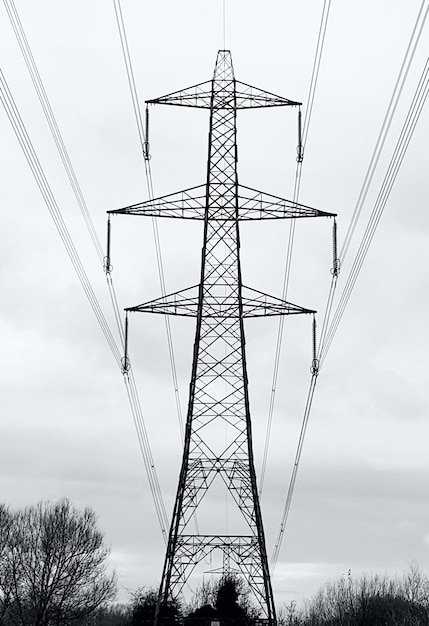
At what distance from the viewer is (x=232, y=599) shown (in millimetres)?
67438

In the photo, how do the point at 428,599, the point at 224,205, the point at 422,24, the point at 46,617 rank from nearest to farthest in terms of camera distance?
the point at 422,24 → the point at 224,205 → the point at 46,617 → the point at 428,599

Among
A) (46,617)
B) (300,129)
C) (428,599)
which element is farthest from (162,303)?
(428,599)

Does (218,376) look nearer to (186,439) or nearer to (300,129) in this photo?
(186,439)

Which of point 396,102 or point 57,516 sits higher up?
point 57,516

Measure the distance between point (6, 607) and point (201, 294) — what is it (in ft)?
157

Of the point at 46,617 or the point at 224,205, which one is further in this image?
the point at 46,617

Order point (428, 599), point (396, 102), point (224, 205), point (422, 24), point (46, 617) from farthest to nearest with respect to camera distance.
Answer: point (428, 599) → point (46, 617) → point (224, 205) → point (396, 102) → point (422, 24)

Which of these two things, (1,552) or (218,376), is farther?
(1,552)

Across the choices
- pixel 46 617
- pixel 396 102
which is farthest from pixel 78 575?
pixel 396 102

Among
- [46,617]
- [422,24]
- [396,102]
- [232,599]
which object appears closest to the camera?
[422,24]

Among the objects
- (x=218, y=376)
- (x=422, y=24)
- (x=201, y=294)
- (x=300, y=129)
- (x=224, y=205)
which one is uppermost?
(x=300, y=129)

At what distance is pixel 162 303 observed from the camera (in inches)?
1618

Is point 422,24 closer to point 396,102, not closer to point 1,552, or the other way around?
point 396,102

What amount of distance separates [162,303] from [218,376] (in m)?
3.23
